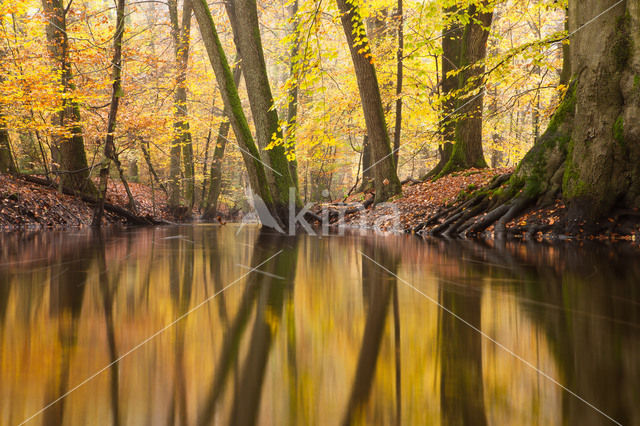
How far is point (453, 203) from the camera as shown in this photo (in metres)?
9.42

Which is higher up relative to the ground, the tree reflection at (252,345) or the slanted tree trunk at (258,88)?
the slanted tree trunk at (258,88)

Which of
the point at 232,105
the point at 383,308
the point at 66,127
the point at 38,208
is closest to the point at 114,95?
the point at 66,127

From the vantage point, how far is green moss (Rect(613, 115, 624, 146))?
589cm

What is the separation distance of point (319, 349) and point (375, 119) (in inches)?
426

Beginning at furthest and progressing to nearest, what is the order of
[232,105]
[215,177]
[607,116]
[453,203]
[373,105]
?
[215,177]
[373,105]
[232,105]
[453,203]
[607,116]

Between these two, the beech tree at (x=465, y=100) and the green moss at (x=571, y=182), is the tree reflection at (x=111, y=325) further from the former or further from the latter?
the beech tree at (x=465, y=100)

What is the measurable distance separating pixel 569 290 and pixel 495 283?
0.46 m

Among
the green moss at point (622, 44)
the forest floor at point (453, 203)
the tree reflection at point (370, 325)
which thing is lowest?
the tree reflection at point (370, 325)

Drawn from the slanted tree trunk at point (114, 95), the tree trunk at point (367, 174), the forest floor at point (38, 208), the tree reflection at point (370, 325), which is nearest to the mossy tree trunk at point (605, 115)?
the tree reflection at point (370, 325)

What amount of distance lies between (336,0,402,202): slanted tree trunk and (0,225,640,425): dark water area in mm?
8978

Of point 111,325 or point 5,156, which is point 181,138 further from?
point 111,325

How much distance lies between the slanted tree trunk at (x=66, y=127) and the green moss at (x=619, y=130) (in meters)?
11.0

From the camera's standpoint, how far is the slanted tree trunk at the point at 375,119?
453 inches

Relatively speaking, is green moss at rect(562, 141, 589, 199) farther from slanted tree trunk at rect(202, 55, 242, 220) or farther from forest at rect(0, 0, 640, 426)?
slanted tree trunk at rect(202, 55, 242, 220)
